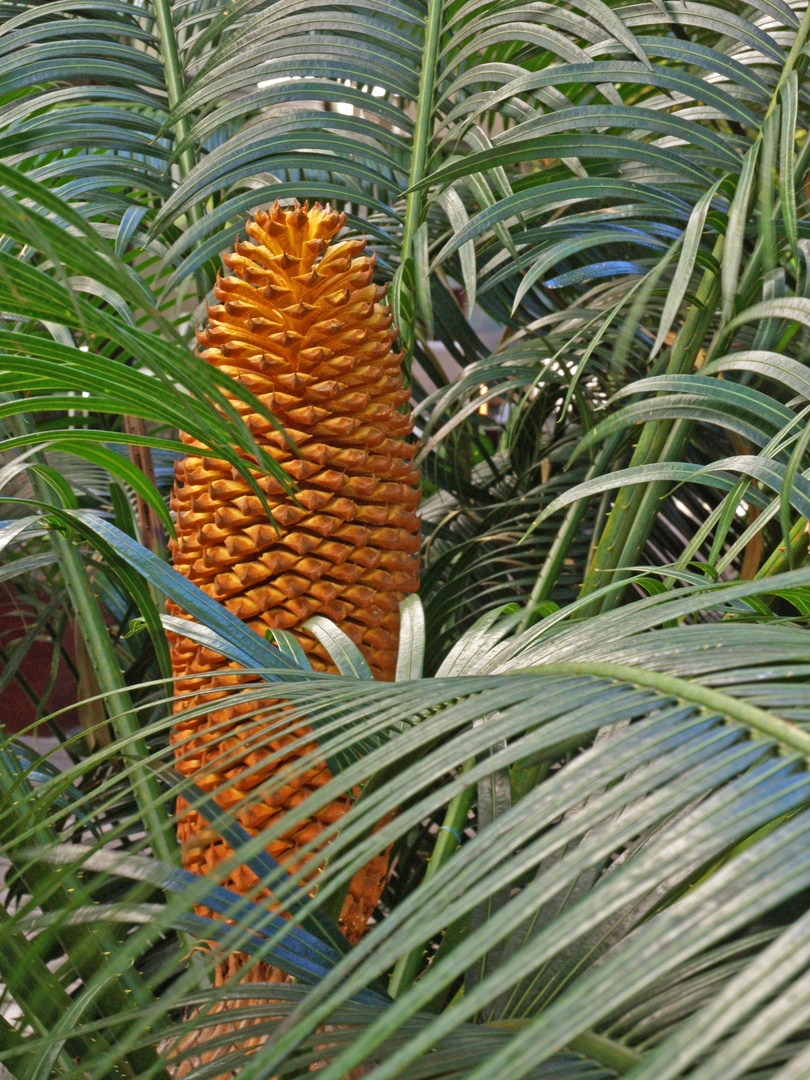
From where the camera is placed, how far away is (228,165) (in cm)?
62

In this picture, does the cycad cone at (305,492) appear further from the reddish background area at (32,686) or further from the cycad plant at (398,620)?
the reddish background area at (32,686)

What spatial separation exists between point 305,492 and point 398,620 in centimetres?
9

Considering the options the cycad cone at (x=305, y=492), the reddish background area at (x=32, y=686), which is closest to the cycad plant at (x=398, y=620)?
the cycad cone at (x=305, y=492)

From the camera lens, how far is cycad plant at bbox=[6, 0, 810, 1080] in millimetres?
201

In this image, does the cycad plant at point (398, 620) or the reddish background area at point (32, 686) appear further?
the reddish background area at point (32, 686)

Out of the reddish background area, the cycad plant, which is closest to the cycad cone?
the cycad plant

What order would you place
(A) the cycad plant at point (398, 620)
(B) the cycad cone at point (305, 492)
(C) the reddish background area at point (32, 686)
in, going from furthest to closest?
1. (C) the reddish background area at point (32, 686)
2. (B) the cycad cone at point (305, 492)
3. (A) the cycad plant at point (398, 620)

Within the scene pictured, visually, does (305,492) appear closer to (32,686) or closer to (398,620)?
(398,620)

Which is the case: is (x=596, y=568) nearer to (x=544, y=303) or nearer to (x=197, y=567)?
(x=197, y=567)

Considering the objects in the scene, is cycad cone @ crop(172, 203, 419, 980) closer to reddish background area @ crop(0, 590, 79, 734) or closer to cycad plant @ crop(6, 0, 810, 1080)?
cycad plant @ crop(6, 0, 810, 1080)

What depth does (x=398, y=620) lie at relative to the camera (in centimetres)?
53

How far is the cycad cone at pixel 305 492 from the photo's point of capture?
19.4 inches

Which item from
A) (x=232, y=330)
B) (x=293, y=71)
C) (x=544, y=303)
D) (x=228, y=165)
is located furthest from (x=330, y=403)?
(x=544, y=303)

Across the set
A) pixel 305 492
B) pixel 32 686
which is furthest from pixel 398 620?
pixel 32 686
